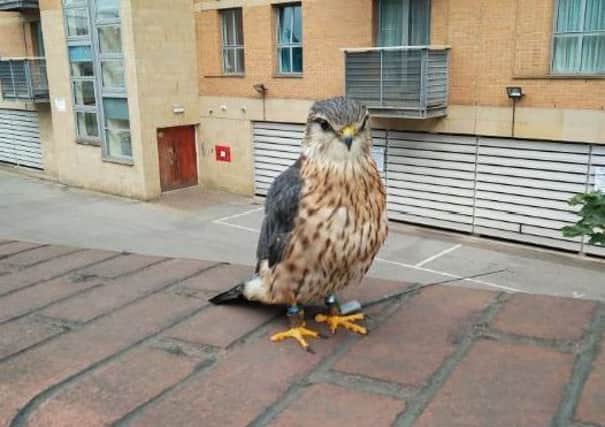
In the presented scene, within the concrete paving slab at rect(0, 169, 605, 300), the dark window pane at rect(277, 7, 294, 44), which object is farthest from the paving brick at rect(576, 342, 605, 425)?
the dark window pane at rect(277, 7, 294, 44)

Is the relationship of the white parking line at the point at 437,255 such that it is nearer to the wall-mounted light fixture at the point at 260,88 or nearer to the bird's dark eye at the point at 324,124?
the wall-mounted light fixture at the point at 260,88

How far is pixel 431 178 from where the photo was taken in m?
15.8

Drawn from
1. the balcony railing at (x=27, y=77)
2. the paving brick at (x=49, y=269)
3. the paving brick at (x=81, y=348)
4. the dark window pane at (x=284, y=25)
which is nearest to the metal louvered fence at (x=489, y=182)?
the dark window pane at (x=284, y=25)

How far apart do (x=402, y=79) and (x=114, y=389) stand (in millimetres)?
13485

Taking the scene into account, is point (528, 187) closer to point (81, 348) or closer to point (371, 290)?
point (371, 290)

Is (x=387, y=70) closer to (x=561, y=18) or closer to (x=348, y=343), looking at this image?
(x=561, y=18)

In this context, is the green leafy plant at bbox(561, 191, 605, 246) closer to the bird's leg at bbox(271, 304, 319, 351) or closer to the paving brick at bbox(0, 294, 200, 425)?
the bird's leg at bbox(271, 304, 319, 351)

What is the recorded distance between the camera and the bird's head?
283cm

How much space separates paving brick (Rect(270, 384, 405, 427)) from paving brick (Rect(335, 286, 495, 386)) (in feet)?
0.56

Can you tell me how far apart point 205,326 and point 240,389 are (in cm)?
65

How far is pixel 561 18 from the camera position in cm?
1320

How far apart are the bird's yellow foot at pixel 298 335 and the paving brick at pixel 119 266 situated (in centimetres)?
132

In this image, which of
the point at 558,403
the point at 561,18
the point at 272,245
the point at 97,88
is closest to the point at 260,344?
the point at 272,245

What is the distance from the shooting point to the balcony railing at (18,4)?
21484 millimetres
